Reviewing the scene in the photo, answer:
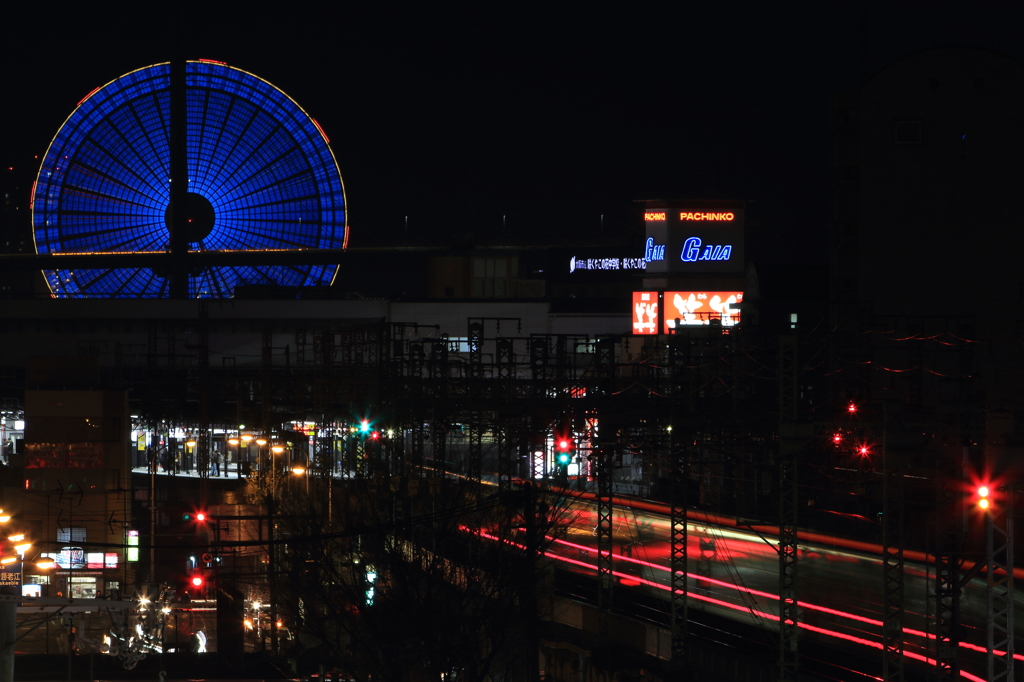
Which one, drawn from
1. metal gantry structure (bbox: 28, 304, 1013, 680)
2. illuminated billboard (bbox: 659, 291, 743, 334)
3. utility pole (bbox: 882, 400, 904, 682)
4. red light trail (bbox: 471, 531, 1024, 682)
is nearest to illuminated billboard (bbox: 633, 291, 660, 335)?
illuminated billboard (bbox: 659, 291, 743, 334)

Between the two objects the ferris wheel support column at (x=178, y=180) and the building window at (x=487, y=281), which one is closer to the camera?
the ferris wheel support column at (x=178, y=180)

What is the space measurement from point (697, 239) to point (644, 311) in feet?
13.7

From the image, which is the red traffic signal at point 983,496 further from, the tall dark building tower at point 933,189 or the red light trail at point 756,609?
the tall dark building tower at point 933,189

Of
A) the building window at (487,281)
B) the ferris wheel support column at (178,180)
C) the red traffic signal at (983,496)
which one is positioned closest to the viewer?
the red traffic signal at (983,496)

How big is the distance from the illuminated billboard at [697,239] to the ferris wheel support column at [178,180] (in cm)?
2736

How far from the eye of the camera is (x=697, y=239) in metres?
44.3

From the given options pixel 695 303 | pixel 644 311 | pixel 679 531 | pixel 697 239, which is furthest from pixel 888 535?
pixel 697 239

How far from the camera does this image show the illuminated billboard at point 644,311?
42.5 meters

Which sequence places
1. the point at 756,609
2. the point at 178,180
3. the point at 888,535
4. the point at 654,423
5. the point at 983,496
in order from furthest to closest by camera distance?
1. the point at 178,180
2. the point at 654,423
3. the point at 756,609
4. the point at 888,535
5. the point at 983,496

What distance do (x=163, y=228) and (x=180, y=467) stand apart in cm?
2243

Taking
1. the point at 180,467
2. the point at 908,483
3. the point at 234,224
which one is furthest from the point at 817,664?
the point at 234,224

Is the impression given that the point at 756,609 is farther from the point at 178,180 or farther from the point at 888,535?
the point at 178,180

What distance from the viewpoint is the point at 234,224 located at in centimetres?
6638

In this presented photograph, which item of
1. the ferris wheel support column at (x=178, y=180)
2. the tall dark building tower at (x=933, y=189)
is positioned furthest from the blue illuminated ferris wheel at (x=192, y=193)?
the tall dark building tower at (x=933, y=189)
